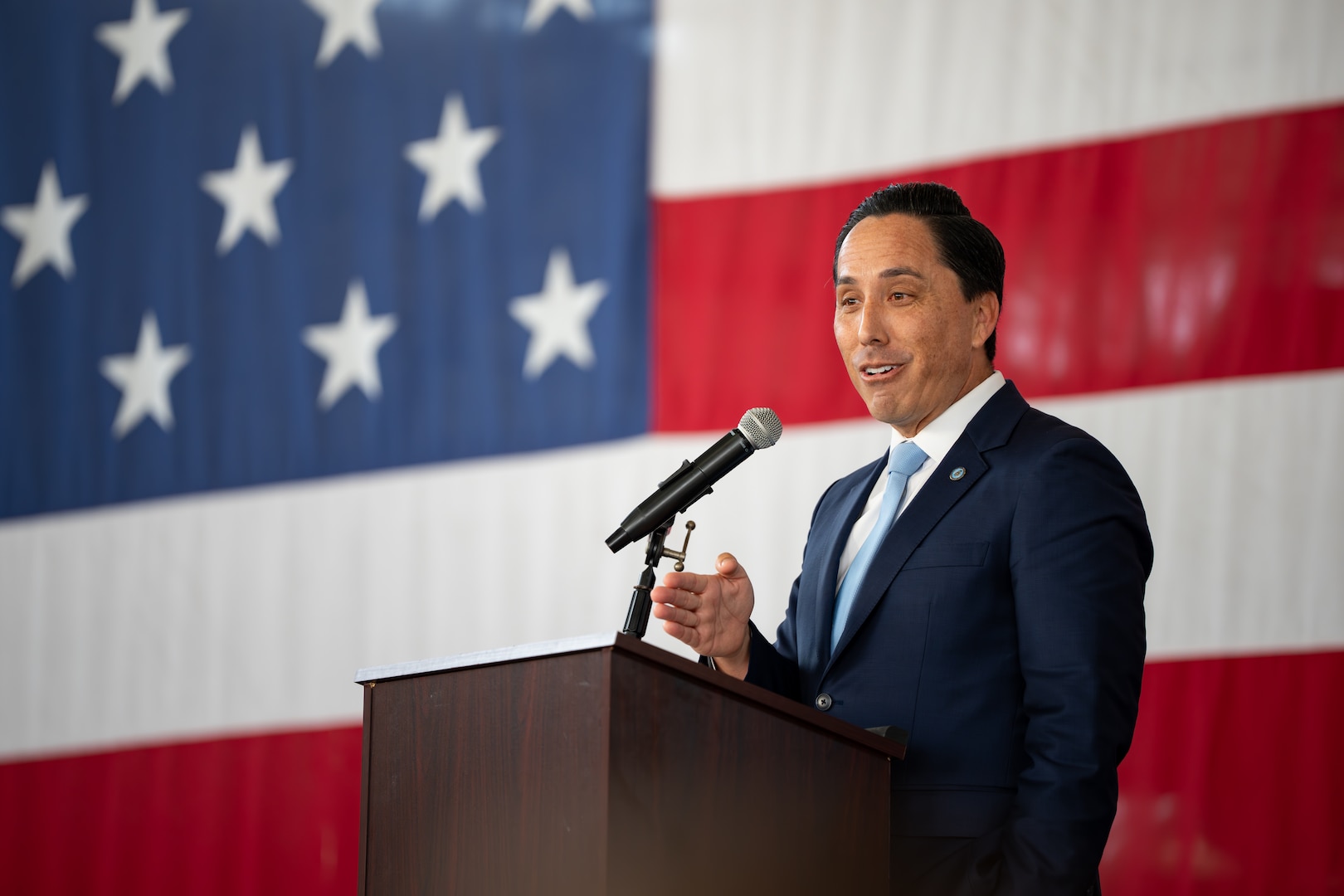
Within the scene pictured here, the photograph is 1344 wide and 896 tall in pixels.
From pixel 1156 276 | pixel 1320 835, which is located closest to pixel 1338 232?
pixel 1156 276

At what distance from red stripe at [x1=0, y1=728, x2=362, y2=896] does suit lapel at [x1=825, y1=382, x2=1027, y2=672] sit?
2.16m

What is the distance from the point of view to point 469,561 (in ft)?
11.2

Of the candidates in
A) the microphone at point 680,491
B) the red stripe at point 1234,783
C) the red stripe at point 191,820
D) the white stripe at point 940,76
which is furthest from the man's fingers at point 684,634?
the red stripe at point 191,820

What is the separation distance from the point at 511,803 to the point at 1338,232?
90.0 inches

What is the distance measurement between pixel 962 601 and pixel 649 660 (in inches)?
20.1

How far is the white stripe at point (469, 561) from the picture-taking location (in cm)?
271

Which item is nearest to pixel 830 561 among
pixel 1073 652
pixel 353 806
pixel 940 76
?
pixel 1073 652

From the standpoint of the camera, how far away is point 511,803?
1.19m

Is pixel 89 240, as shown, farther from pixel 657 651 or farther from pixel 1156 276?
pixel 657 651

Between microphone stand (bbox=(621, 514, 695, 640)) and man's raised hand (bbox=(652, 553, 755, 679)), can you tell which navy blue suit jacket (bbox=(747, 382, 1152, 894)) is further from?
microphone stand (bbox=(621, 514, 695, 640))

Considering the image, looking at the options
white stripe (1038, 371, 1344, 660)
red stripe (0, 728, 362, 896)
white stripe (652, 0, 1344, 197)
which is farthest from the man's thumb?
red stripe (0, 728, 362, 896)

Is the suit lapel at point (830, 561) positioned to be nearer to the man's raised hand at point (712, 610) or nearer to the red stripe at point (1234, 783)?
the man's raised hand at point (712, 610)

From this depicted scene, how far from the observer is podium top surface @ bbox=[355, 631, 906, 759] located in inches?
45.6

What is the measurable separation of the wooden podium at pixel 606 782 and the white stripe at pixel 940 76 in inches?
82.0
